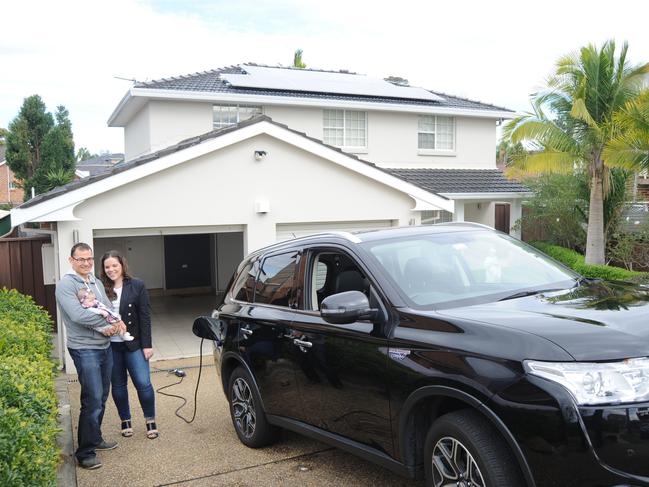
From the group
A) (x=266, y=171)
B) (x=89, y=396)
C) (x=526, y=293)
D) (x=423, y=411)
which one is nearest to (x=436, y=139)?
(x=266, y=171)

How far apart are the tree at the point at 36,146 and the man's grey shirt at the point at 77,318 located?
21039 millimetres

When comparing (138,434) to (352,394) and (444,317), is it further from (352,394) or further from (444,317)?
(444,317)

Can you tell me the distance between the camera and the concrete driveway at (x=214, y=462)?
501cm

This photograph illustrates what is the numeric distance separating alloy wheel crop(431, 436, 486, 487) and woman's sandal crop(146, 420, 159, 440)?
3.57m

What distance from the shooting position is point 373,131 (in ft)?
59.5

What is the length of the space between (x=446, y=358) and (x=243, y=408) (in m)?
2.94

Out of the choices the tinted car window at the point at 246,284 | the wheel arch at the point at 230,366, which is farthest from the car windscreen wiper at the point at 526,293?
the tinted car window at the point at 246,284

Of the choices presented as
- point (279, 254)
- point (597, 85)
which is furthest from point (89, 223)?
point (597, 85)

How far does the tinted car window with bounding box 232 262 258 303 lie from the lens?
589cm

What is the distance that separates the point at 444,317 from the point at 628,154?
11.7 m

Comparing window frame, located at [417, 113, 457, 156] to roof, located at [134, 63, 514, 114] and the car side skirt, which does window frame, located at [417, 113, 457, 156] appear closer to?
roof, located at [134, 63, 514, 114]

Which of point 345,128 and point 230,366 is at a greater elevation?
point 345,128

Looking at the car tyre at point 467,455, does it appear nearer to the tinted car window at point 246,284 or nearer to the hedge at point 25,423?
the hedge at point 25,423

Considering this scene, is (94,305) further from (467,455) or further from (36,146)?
(36,146)
